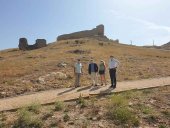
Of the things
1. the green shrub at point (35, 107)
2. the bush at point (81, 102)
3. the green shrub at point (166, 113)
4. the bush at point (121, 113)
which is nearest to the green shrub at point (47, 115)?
the green shrub at point (35, 107)

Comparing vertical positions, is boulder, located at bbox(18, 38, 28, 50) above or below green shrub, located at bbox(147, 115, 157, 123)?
above

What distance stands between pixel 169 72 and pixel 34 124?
17.2 meters

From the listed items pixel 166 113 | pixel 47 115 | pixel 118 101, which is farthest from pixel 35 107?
pixel 166 113

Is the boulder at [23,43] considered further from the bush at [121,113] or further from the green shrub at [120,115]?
the green shrub at [120,115]

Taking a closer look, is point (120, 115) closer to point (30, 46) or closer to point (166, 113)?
point (166, 113)

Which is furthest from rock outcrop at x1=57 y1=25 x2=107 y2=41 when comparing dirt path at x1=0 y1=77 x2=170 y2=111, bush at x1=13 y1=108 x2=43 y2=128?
bush at x1=13 y1=108 x2=43 y2=128

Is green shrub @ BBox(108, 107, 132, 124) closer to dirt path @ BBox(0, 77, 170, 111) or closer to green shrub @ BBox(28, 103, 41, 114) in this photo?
dirt path @ BBox(0, 77, 170, 111)

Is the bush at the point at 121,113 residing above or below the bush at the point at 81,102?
below

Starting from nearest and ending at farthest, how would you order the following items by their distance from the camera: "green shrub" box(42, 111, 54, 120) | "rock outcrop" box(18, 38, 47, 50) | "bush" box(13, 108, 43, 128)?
"bush" box(13, 108, 43, 128) → "green shrub" box(42, 111, 54, 120) → "rock outcrop" box(18, 38, 47, 50)

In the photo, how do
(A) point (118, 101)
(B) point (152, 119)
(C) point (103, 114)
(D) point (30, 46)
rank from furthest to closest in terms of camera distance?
(D) point (30, 46) → (A) point (118, 101) → (C) point (103, 114) → (B) point (152, 119)

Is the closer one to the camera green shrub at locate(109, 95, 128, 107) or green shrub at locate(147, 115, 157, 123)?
green shrub at locate(147, 115, 157, 123)

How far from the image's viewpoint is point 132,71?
3058 cm

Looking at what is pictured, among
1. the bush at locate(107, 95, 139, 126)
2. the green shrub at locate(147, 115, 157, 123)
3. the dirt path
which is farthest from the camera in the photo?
the dirt path

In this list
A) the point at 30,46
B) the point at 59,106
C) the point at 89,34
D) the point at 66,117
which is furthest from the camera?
the point at 89,34
